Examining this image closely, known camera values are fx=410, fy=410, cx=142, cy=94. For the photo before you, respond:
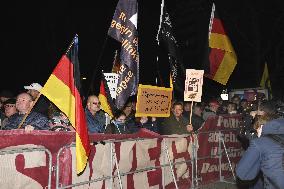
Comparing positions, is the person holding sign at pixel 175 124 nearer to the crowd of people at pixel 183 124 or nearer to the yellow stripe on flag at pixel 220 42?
the crowd of people at pixel 183 124

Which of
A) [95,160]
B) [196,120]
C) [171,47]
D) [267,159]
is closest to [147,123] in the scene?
[196,120]

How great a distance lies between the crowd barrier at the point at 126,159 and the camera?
5254 mm

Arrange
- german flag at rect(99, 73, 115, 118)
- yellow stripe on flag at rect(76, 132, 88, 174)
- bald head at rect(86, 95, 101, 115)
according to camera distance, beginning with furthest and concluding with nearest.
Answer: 1. german flag at rect(99, 73, 115, 118)
2. bald head at rect(86, 95, 101, 115)
3. yellow stripe on flag at rect(76, 132, 88, 174)

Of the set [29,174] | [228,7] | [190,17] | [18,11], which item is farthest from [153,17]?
[29,174]

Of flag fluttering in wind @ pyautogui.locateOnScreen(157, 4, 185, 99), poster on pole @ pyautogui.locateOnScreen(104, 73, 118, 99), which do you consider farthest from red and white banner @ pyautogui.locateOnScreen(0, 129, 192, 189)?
poster on pole @ pyautogui.locateOnScreen(104, 73, 118, 99)

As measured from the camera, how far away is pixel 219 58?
10172 millimetres

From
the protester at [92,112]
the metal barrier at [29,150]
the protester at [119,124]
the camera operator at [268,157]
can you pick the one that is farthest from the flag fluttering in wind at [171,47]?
the camera operator at [268,157]

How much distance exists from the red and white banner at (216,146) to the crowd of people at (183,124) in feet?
1.06

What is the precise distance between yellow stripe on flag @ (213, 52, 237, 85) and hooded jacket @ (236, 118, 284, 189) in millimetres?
6052

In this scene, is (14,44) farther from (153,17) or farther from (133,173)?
(133,173)

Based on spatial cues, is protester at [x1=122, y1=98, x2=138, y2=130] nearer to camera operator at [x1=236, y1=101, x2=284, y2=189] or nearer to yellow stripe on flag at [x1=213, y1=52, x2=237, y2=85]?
yellow stripe on flag at [x1=213, y1=52, x2=237, y2=85]

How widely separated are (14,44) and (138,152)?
30843 mm

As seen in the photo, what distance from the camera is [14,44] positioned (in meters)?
35.6

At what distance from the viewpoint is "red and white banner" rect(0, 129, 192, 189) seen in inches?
203
